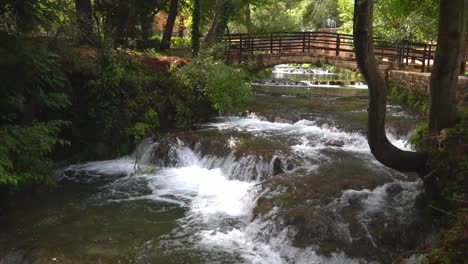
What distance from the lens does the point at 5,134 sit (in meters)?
6.42

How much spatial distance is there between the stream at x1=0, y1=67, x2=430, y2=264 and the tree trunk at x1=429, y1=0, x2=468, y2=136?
1.72m

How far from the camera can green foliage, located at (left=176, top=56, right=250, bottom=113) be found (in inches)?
503

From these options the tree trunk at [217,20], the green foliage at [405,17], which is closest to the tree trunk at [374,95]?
the green foliage at [405,17]

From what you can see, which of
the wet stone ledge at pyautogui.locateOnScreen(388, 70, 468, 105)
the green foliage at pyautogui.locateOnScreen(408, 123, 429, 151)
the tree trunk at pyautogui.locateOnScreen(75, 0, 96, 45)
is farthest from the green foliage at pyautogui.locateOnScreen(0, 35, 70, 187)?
the wet stone ledge at pyautogui.locateOnScreen(388, 70, 468, 105)

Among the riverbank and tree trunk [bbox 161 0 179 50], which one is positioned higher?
tree trunk [bbox 161 0 179 50]

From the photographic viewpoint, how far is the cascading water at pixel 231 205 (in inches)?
241

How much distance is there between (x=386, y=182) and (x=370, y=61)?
11.6ft

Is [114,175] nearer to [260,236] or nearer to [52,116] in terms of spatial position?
[52,116]

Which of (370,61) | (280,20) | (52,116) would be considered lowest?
(52,116)

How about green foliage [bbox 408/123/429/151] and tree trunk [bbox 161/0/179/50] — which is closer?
green foliage [bbox 408/123/429/151]

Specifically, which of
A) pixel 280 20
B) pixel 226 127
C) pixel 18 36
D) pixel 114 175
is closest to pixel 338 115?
pixel 226 127

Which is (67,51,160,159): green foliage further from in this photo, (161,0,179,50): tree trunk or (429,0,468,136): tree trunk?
(161,0,179,50): tree trunk

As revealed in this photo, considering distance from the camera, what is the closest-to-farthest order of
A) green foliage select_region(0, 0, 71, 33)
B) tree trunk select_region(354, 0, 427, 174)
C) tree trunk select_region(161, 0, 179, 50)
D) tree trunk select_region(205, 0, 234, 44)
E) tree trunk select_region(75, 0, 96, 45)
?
tree trunk select_region(354, 0, 427, 174) → green foliage select_region(0, 0, 71, 33) → tree trunk select_region(75, 0, 96, 45) → tree trunk select_region(205, 0, 234, 44) → tree trunk select_region(161, 0, 179, 50)

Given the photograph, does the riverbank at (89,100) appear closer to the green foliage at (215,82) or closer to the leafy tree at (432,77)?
the green foliage at (215,82)
